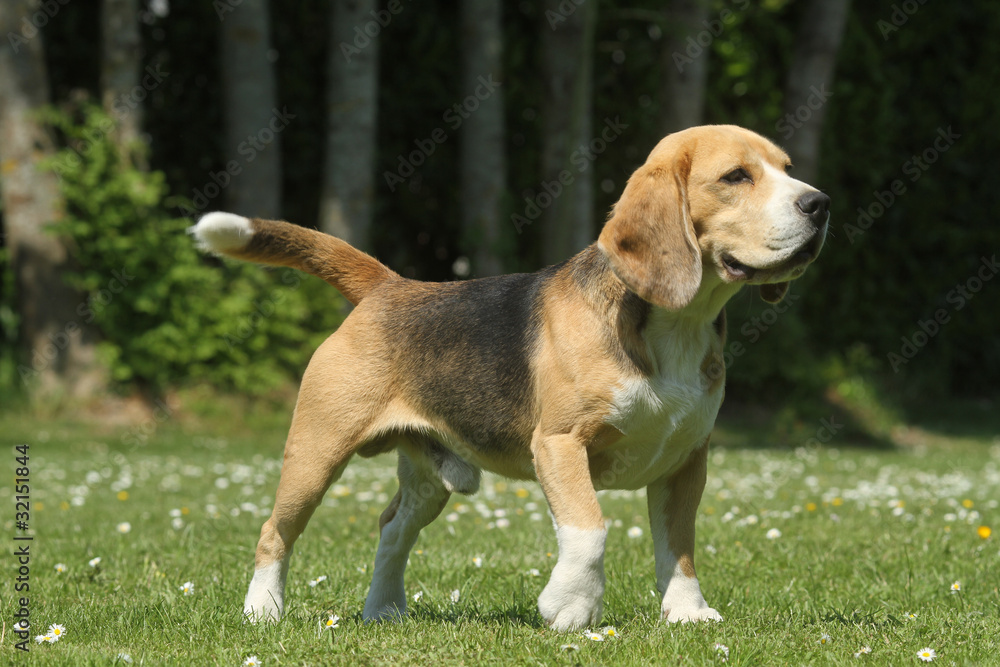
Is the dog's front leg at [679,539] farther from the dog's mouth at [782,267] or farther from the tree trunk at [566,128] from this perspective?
the tree trunk at [566,128]

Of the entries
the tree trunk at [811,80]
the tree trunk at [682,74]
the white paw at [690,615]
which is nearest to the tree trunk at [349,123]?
the tree trunk at [682,74]

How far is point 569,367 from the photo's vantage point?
3826 millimetres

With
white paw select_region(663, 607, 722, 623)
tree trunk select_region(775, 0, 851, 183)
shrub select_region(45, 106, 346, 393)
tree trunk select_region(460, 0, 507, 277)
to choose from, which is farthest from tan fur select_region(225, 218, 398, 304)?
tree trunk select_region(775, 0, 851, 183)

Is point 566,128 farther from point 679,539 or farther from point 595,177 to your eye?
point 679,539

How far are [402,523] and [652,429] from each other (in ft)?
4.46

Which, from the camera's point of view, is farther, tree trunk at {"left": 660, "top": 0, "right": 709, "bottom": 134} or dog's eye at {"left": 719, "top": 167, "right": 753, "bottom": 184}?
tree trunk at {"left": 660, "top": 0, "right": 709, "bottom": 134}

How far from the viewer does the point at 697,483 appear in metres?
4.16

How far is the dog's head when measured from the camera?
3631 millimetres

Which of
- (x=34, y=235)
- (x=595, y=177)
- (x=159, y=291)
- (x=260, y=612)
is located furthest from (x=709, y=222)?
(x=595, y=177)

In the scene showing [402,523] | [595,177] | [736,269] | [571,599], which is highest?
[736,269]

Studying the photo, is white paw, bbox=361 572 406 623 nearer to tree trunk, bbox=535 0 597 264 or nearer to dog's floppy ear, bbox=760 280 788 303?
dog's floppy ear, bbox=760 280 788 303

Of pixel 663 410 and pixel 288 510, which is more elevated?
pixel 663 410

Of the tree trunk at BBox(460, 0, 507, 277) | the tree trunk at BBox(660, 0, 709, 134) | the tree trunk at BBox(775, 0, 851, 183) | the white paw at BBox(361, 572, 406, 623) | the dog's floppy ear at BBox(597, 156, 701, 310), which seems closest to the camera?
the dog's floppy ear at BBox(597, 156, 701, 310)

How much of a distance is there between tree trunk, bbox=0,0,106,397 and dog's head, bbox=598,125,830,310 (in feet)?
32.1
